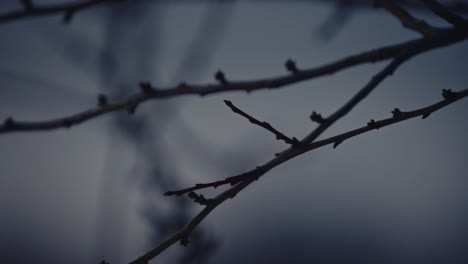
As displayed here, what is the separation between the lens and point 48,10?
1.22 meters

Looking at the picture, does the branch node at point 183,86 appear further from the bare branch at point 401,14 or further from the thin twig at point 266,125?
the bare branch at point 401,14

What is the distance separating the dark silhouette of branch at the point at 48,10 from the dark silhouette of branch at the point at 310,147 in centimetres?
87

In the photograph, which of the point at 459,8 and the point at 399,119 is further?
the point at 459,8

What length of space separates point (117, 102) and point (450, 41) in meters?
1.28

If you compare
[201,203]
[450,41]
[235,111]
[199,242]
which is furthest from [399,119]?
[199,242]

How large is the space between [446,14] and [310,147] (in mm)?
763

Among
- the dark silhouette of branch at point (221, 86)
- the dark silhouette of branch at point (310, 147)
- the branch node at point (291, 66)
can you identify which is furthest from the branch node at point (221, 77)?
the dark silhouette of branch at point (310, 147)

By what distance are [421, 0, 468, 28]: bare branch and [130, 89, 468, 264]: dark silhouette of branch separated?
1.02ft

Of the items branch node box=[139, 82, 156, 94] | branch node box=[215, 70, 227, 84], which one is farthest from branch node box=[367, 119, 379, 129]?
branch node box=[139, 82, 156, 94]

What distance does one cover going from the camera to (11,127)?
3.95 feet

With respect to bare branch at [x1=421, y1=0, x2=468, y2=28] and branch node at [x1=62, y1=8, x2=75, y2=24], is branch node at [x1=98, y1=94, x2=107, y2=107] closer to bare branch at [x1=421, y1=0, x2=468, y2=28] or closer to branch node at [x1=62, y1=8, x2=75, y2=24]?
branch node at [x1=62, y1=8, x2=75, y2=24]

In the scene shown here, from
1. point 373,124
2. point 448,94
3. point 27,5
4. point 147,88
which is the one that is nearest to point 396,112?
point 373,124

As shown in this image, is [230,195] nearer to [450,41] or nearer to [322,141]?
[322,141]

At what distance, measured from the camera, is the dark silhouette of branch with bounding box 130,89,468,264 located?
4.37 ft
